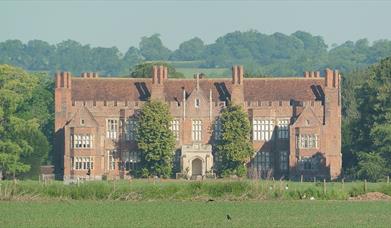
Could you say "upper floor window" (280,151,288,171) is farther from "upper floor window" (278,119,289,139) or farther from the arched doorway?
the arched doorway

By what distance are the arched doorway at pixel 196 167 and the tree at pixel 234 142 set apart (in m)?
1.44

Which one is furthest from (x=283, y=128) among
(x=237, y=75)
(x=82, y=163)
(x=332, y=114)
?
(x=82, y=163)

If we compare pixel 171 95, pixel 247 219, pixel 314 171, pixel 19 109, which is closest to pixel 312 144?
pixel 314 171

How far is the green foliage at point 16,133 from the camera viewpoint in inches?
4304

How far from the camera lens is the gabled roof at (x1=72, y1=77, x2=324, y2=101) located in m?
115

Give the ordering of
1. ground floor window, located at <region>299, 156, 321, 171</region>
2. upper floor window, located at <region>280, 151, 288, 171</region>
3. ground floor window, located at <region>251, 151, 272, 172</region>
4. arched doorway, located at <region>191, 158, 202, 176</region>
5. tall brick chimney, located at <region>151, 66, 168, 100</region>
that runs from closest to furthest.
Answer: ground floor window, located at <region>299, 156, 321, 171</region>, ground floor window, located at <region>251, 151, 272, 172</region>, upper floor window, located at <region>280, 151, 288, 171</region>, arched doorway, located at <region>191, 158, 202, 176</region>, tall brick chimney, located at <region>151, 66, 168, 100</region>

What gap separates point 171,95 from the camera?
115 meters

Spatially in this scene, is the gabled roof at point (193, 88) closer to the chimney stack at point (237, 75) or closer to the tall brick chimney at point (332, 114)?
the chimney stack at point (237, 75)

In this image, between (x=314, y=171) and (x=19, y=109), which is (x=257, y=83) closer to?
(x=314, y=171)

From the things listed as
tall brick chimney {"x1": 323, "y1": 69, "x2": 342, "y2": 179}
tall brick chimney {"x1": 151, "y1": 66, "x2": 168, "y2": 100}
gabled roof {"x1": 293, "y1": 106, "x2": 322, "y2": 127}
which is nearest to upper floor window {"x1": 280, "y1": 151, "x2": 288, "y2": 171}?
gabled roof {"x1": 293, "y1": 106, "x2": 322, "y2": 127}

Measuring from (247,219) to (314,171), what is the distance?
48.8m

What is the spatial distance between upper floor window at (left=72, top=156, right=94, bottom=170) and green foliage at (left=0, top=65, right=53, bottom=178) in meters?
2.24

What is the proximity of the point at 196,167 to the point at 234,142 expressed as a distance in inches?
140

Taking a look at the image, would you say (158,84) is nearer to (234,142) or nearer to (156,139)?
(156,139)
